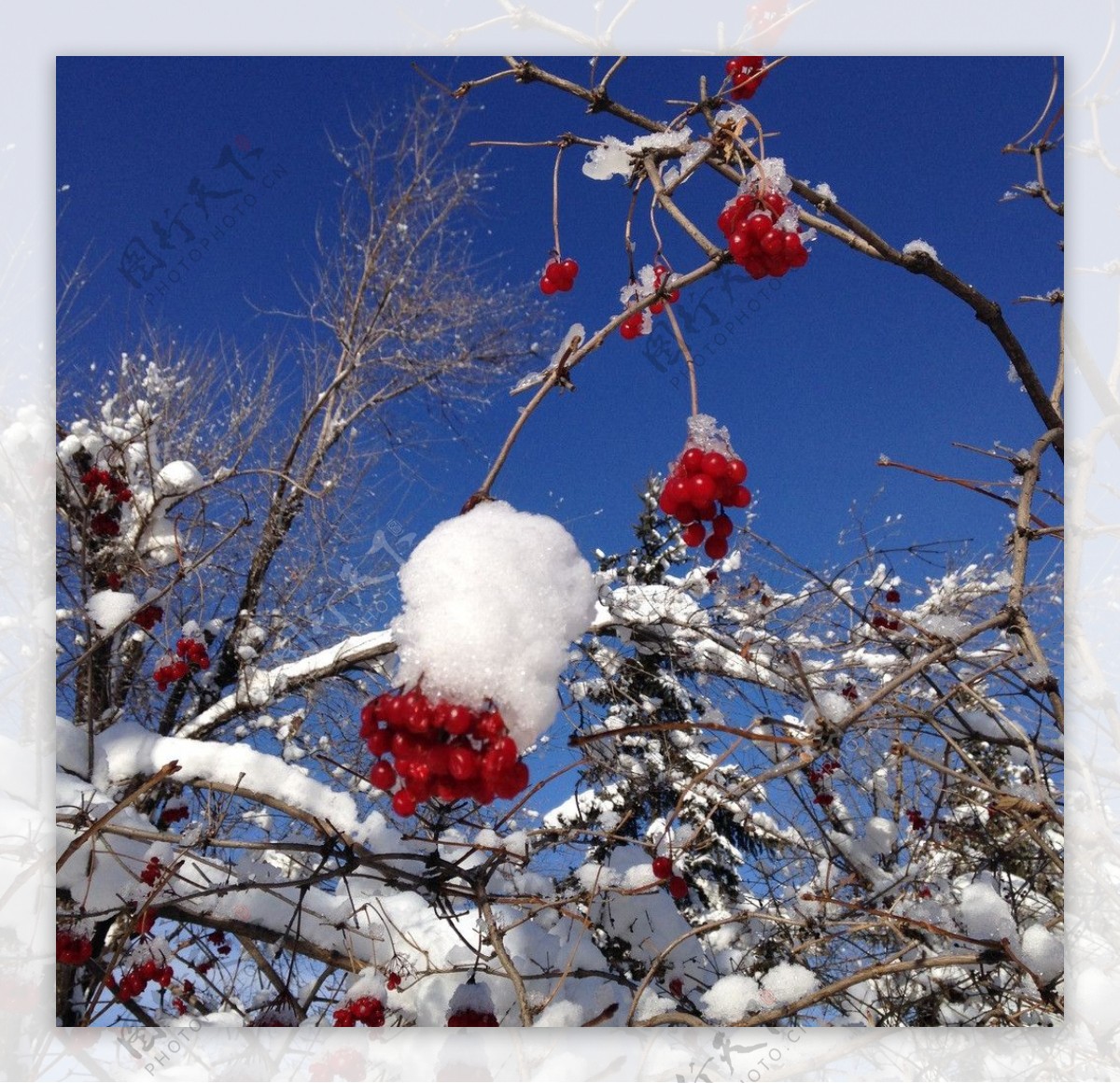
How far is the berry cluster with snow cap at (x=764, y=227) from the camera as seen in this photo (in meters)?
0.75

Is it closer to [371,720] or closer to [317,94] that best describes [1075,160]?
[371,720]

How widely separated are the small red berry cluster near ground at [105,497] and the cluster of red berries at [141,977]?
1512 mm

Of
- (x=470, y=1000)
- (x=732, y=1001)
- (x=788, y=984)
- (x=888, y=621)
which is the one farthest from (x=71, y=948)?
(x=888, y=621)

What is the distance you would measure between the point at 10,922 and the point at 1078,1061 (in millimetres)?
1643

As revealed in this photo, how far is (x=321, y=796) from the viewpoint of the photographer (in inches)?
75.3

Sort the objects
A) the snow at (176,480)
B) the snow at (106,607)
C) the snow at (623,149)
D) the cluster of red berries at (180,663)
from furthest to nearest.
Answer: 1. the snow at (176,480)
2. the cluster of red berries at (180,663)
3. the snow at (106,607)
4. the snow at (623,149)

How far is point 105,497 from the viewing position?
8.84 feet

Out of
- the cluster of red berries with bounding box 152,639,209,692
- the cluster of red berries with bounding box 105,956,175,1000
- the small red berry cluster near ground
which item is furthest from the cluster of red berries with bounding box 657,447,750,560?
the small red berry cluster near ground

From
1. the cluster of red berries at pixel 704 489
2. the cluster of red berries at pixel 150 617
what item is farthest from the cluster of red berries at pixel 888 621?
the cluster of red berries at pixel 150 617

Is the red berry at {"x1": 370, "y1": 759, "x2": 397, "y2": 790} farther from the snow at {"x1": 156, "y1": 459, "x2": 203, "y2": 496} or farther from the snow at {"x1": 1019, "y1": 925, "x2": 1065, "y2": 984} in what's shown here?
the snow at {"x1": 156, "y1": 459, "x2": 203, "y2": 496}

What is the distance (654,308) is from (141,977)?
1.51 meters

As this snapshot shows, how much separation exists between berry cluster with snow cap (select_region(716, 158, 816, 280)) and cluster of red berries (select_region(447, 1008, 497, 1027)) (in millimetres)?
1069

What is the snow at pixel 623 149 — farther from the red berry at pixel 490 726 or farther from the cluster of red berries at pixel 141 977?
the cluster of red berries at pixel 141 977

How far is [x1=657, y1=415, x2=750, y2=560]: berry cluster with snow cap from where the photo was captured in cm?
71
